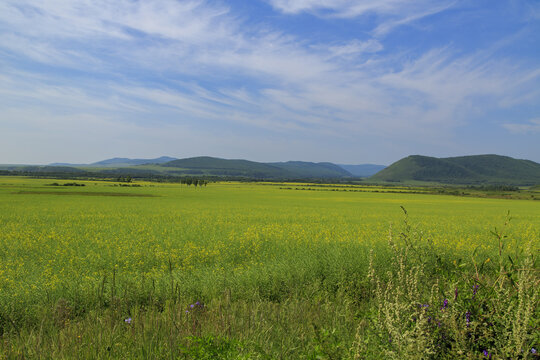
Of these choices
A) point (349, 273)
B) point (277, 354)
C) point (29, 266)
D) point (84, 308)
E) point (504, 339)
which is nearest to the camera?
point (504, 339)

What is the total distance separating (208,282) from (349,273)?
165 inches

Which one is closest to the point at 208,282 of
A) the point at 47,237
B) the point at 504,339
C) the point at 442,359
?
the point at 442,359

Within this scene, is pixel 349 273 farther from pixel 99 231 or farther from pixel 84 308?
pixel 99 231

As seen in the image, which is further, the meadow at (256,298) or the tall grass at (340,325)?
the meadow at (256,298)

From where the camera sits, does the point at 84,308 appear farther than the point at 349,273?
No

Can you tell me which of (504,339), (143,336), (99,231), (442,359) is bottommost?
(99,231)

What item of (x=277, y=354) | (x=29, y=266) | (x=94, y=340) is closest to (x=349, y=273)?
(x=277, y=354)

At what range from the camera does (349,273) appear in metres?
9.31

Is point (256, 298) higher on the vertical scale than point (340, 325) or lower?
lower

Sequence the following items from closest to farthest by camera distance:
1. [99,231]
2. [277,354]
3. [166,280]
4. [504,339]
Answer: [504,339]
[277,354]
[166,280]
[99,231]

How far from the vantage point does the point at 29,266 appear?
39.1 feet

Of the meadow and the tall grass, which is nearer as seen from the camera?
the tall grass

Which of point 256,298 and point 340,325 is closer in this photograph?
point 340,325

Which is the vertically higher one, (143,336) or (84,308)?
(143,336)
